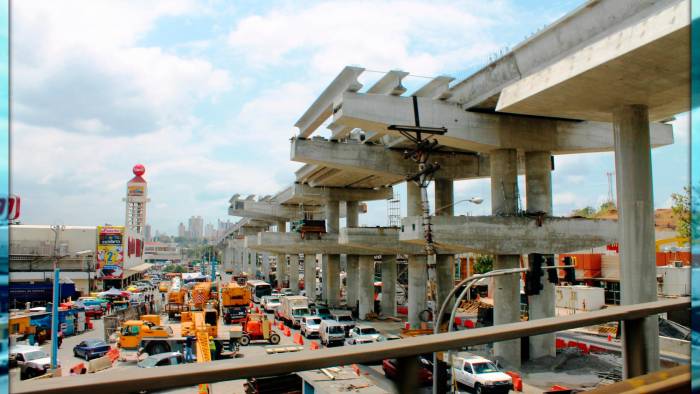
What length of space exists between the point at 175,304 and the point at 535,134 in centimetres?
3306

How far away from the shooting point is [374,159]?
35.6m

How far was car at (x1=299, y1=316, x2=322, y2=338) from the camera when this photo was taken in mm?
35250

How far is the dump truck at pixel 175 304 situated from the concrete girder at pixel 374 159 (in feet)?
62.3

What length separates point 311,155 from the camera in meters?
34.2

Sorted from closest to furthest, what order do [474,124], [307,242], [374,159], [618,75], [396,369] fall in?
[396,369], [618,75], [474,124], [374,159], [307,242]

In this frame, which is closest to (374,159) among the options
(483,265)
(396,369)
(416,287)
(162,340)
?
(416,287)

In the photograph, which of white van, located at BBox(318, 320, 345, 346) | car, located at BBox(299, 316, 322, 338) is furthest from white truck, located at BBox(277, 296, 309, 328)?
white van, located at BBox(318, 320, 345, 346)

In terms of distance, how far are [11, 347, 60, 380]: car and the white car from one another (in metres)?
17.0

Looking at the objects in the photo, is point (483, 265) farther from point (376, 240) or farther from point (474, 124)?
point (474, 124)

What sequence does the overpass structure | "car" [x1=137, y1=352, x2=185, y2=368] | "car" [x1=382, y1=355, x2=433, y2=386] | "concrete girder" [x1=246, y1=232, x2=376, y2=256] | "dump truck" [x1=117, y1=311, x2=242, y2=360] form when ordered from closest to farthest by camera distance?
"car" [x1=382, y1=355, x2=433, y2=386]
the overpass structure
"car" [x1=137, y1=352, x2=185, y2=368]
"dump truck" [x1=117, y1=311, x2=242, y2=360]
"concrete girder" [x1=246, y1=232, x2=376, y2=256]

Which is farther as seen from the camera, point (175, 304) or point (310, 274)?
point (310, 274)

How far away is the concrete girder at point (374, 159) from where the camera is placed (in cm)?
3425

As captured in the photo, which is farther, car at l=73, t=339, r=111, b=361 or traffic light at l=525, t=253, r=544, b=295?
car at l=73, t=339, r=111, b=361

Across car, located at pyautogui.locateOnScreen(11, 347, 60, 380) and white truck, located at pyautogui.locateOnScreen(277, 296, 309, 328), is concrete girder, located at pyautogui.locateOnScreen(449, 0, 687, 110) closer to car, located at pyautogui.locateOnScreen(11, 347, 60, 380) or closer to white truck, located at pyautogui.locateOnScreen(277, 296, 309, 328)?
car, located at pyautogui.locateOnScreen(11, 347, 60, 380)
